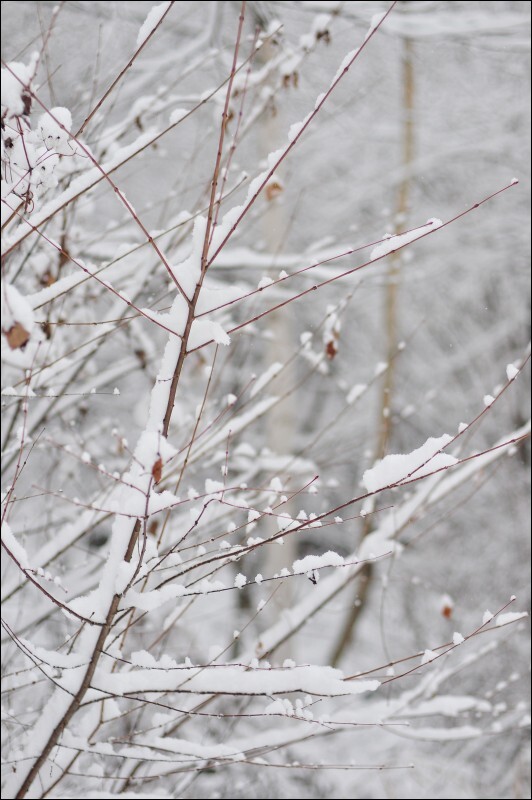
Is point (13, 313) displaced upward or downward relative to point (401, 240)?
downward

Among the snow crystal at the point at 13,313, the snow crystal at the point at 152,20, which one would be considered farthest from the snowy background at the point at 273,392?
the snow crystal at the point at 152,20

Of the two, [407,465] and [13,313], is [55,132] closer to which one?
[13,313]

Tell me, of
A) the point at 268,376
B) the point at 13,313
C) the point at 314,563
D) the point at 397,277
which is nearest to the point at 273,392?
the point at 397,277

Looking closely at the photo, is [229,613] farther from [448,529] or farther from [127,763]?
[127,763]

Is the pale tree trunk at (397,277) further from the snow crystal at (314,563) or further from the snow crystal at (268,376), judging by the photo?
the snow crystal at (314,563)

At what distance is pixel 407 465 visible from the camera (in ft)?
3.13

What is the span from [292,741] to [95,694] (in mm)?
661

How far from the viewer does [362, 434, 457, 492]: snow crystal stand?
37.0 inches

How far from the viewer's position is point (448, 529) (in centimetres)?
703

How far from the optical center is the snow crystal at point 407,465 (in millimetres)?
940

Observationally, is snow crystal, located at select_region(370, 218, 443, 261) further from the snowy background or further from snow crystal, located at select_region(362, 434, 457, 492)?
snow crystal, located at select_region(362, 434, 457, 492)

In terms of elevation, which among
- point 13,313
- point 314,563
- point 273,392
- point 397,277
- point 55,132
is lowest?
point 314,563

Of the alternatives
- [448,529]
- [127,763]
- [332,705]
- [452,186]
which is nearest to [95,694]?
[127,763]

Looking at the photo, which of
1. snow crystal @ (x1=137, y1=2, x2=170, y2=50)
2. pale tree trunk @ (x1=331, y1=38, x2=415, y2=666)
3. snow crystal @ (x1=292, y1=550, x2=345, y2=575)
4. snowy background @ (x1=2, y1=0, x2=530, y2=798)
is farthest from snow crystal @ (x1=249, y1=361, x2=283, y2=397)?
pale tree trunk @ (x1=331, y1=38, x2=415, y2=666)
